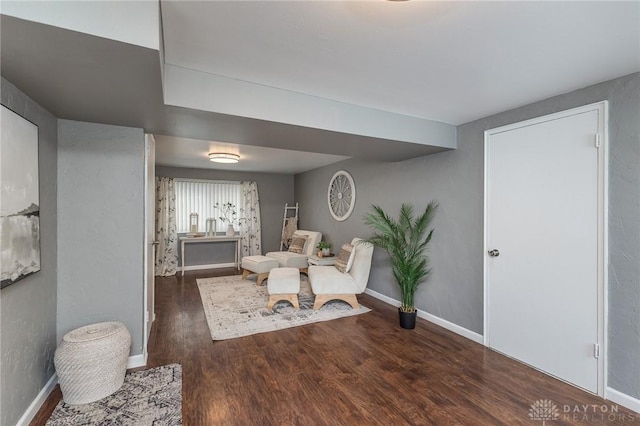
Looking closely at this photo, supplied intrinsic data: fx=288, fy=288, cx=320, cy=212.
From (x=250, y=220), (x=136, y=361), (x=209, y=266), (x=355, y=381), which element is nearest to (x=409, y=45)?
(x=355, y=381)

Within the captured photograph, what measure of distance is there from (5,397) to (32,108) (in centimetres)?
165

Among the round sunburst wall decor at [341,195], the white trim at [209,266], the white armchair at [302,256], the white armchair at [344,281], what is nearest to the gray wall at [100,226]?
the white armchair at [344,281]

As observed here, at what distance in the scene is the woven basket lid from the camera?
1941 millimetres

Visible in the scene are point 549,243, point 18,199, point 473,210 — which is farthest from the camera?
point 473,210

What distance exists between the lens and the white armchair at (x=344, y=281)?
3779 mm

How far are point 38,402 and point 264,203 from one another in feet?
17.6

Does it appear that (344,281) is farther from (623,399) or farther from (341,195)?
(623,399)

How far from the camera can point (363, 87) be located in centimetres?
221

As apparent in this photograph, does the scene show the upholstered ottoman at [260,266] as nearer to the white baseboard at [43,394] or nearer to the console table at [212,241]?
the console table at [212,241]

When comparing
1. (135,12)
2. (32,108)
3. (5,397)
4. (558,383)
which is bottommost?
(558,383)

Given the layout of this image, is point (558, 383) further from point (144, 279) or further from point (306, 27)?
point (144, 279)

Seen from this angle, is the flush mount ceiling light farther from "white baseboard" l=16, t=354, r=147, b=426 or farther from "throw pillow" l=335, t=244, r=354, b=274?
"white baseboard" l=16, t=354, r=147, b=426

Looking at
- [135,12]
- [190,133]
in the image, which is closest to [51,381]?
[190,133]

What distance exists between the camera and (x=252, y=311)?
366 centimetres
